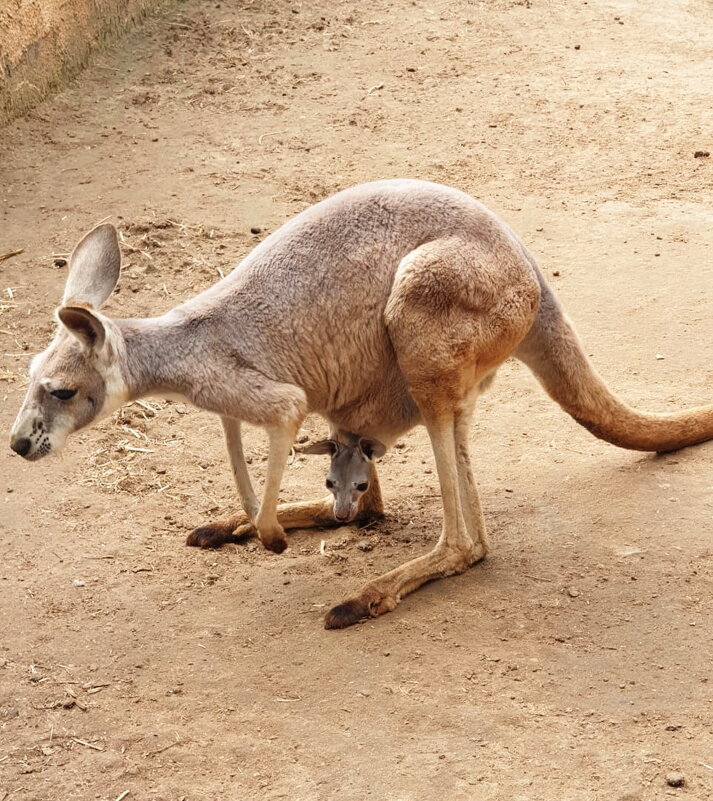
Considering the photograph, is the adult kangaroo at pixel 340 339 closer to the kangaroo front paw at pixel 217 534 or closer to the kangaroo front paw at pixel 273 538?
the kangaroo front paw at pixel 273 538

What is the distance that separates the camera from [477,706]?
3887 mm

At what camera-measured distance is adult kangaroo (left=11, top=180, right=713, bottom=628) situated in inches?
169

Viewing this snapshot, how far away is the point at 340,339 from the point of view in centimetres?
448

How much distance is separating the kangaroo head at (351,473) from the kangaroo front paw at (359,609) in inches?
17.7

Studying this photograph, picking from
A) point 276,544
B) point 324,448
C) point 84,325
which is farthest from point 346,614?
point 84,325

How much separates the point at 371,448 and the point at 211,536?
32.1 inches

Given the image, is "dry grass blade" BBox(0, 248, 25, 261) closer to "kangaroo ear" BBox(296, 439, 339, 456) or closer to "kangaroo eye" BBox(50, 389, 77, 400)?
"kangaroo ear" BBox(296, 439, 339, 456)

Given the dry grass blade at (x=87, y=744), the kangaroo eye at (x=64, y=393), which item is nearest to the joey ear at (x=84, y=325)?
the kangaroo eye at (x=64, y=393)

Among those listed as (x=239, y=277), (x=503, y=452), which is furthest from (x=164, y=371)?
(x=503, y=452)

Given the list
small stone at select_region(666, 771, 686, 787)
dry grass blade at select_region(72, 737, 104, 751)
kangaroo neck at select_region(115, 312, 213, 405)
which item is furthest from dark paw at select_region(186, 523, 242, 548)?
small stone at select_region(666, 771, 686, 787)

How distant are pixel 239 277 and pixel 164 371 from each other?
0.49m

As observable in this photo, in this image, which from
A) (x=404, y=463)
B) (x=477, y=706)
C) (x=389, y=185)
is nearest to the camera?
(x=477, y=706)

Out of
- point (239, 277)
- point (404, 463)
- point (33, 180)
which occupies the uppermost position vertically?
point (239, 277)

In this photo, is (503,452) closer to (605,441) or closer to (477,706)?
(605,441)
